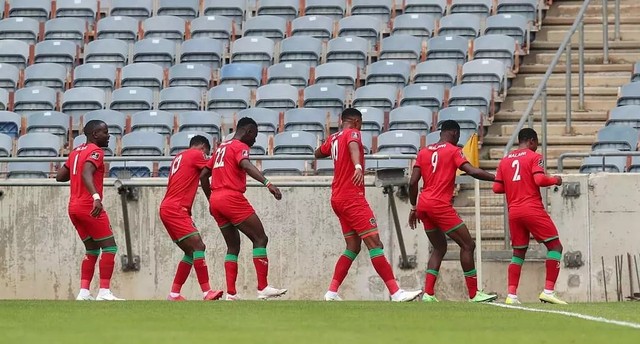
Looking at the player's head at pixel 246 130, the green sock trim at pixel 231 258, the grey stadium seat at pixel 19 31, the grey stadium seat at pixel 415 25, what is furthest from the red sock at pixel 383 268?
the grey stadium seat at pixel 19 31

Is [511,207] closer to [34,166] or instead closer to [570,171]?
[570,171]

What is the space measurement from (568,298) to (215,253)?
4142 mm

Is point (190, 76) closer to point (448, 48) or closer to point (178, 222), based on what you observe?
point (448, 48)

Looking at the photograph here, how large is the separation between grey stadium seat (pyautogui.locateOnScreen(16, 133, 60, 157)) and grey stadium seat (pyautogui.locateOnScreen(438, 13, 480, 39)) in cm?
625

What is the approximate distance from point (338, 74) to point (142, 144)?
342 centimetres

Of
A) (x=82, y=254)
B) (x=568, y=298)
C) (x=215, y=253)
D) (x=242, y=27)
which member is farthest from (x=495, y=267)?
(x=242, y=27)

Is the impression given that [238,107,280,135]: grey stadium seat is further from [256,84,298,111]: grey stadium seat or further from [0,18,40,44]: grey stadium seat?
[0,18,40,44]: grey stadium seat

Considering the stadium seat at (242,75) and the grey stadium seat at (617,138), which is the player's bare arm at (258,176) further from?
the stadium seat at (242,75)

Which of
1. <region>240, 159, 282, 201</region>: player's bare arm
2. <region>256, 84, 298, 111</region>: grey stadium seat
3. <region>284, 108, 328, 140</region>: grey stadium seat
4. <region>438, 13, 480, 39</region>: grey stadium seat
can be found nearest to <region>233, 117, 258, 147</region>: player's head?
<region>240, 159, 282, 201</region>: player's bare arm

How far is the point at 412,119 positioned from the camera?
21.2 meters

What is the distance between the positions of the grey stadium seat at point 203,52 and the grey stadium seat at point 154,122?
2294mm

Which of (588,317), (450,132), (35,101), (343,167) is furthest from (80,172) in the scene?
(35,101)

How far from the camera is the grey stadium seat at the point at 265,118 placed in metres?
21.5

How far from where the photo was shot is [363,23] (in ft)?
79.1
